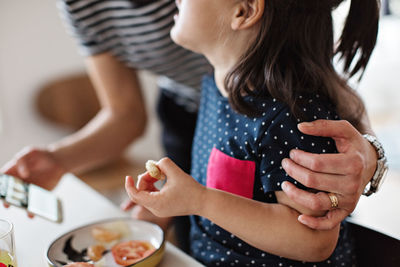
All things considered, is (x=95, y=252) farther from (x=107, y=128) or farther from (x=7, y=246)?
(x=107, y=128)

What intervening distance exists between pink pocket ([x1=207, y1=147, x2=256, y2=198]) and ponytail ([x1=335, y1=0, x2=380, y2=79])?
0.99 feet

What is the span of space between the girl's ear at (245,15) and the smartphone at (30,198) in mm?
524

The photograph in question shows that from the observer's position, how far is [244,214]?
77 centimetres

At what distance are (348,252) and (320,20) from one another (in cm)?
44

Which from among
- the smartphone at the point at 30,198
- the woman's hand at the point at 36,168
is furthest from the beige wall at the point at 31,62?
the smartphone at the point at 30,198

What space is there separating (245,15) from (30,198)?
572mm

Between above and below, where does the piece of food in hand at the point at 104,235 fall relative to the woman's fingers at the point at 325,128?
below

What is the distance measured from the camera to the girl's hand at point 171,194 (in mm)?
736

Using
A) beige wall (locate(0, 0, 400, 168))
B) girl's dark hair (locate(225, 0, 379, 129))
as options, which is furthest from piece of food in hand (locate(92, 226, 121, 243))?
beige wall (locate(0, 0, 400, 168))

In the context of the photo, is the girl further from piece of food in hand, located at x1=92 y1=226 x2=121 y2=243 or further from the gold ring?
piece of food in hand, located at x1=92 y1=226 x2=121 y2=243

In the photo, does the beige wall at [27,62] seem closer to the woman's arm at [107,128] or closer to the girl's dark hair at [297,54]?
the woman's arm at [107,128]

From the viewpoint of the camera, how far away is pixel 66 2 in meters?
1.22

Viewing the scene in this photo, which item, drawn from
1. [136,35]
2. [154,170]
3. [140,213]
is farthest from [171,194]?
[136,35]

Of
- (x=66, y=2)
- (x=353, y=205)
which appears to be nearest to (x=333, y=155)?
(x=353, y=205)
